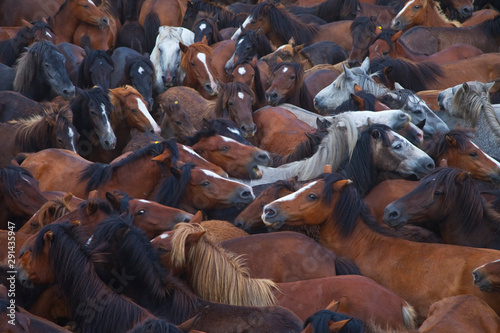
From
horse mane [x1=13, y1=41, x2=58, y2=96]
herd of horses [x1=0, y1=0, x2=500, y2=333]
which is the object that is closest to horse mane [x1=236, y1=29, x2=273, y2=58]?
herd of horses [x1=0, y1=0, x2=500, y2=333]

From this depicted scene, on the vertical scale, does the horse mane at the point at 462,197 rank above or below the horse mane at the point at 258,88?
above

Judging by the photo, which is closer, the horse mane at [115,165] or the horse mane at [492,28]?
the horse mane at [115,165]

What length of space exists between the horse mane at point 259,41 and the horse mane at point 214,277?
5.75 metres

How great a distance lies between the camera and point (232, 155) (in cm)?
565

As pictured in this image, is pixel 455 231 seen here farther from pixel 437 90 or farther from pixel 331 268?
pixel 437 90

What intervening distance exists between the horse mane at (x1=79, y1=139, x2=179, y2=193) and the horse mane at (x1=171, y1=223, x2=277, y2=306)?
4.84 feet

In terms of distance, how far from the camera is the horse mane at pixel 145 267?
3471 millimetres

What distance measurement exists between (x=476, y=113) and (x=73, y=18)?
5.58m

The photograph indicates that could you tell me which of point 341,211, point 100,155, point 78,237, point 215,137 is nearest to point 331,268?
point 341,211

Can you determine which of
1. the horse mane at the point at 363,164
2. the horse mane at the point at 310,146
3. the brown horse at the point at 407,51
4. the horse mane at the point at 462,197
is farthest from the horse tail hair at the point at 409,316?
the brown horse at the point at 407,51

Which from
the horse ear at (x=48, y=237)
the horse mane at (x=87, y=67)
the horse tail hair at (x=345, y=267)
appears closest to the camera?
the horse ear at (x=48, y=237)

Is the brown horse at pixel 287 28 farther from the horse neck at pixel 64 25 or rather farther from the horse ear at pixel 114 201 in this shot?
the horse ear at pixel 114 201

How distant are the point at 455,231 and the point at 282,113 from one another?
3.06 meters

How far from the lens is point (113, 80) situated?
811 centimetres
